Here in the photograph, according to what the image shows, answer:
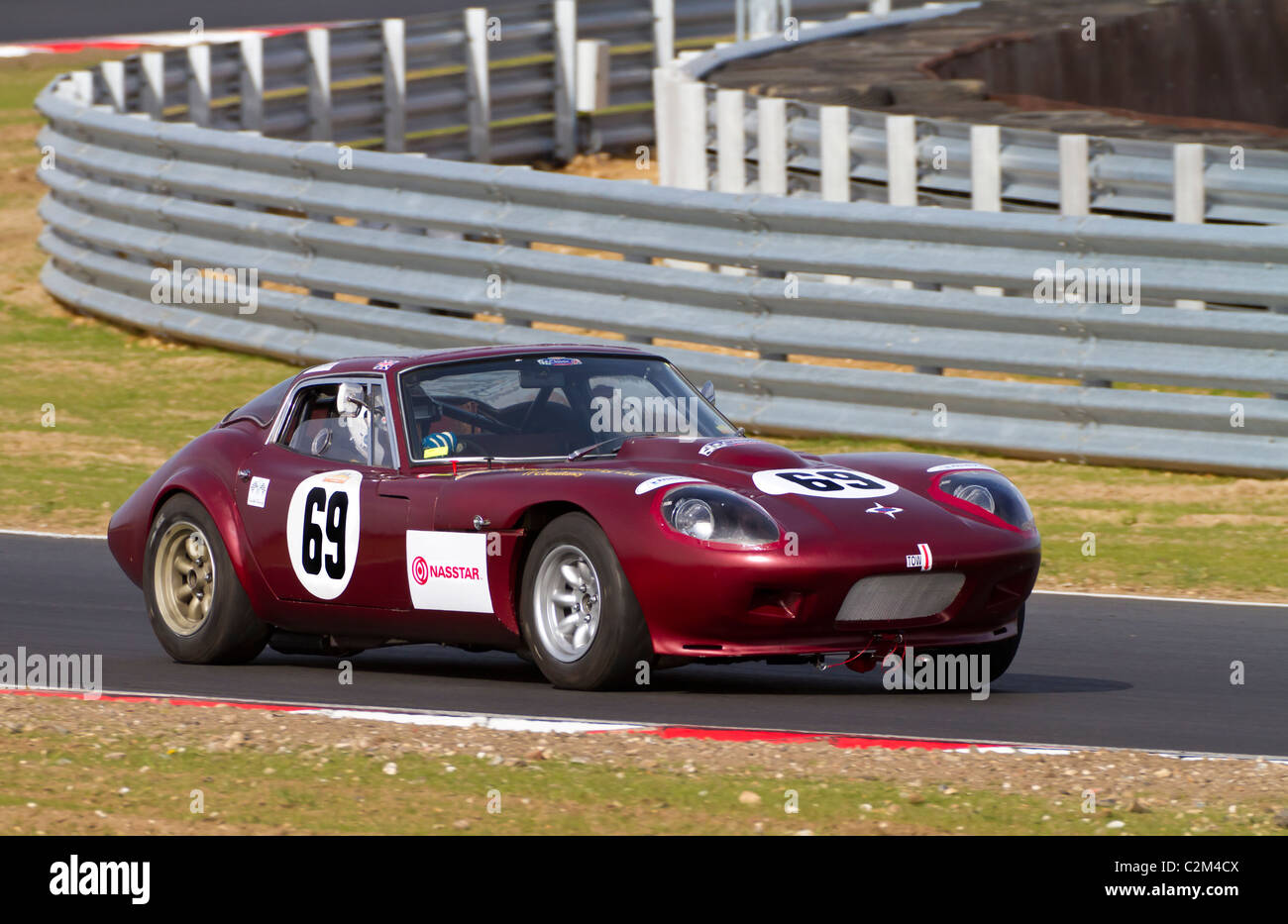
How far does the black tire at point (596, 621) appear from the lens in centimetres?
709

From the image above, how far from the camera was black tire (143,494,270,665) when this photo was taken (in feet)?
27.4

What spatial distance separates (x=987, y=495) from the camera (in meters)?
7.69

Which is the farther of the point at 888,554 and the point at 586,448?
the point at 586,448

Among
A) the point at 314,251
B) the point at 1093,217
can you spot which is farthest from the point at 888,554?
the point at 314,251

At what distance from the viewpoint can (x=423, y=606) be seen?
7.71 meters

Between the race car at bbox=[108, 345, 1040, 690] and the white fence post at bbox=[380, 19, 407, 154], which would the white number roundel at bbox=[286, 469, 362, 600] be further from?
the white fence post at bbox=[380, 19, 407, 154]

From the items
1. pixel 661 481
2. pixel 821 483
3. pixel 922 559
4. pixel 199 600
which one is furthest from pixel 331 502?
pixel 922 559

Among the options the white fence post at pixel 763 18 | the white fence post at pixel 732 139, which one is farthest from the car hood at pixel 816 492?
the white fence post at pixel 763 18

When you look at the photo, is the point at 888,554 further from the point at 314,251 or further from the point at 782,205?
the point at 314,251

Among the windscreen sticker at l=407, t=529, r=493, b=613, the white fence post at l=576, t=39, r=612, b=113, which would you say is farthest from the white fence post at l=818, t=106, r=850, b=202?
the white fence post at l=576, t=39, r=612, b=113
